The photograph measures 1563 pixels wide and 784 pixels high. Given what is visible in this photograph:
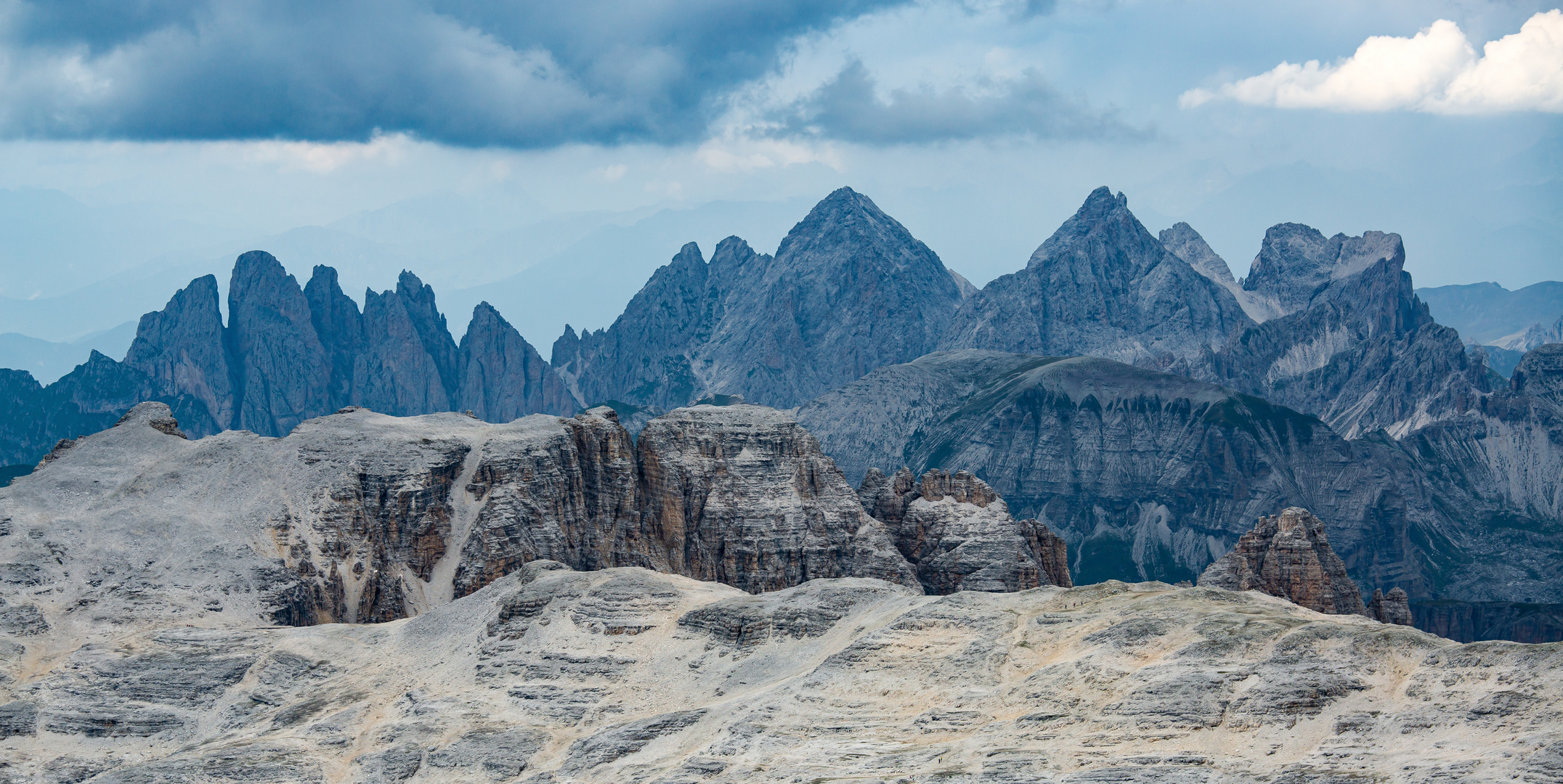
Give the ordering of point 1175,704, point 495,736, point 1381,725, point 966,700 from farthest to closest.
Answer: point 495,736, point 966,700, point 1175,704, point 1381,725

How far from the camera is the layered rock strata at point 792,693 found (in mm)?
116500

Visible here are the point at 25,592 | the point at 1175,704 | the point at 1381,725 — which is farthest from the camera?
the point at 25,592

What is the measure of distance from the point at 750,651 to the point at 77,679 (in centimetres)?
7747

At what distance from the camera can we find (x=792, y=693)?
14512 centimetres

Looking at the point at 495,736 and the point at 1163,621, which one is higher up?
the point at 1163,621

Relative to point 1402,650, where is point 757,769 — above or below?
below

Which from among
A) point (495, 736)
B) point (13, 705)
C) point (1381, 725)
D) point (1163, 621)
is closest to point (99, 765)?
point (13, 705)

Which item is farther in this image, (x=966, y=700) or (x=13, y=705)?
(x=13, y=705)

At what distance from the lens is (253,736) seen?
160m

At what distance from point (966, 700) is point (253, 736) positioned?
246 feet

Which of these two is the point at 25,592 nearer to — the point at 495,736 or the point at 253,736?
the point at 253,736

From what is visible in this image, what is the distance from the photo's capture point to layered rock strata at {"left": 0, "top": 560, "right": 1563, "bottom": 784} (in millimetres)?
116500

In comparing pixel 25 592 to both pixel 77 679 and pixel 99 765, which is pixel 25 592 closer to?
pixel 77 679

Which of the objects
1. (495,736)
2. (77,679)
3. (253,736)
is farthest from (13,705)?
(495,736)
